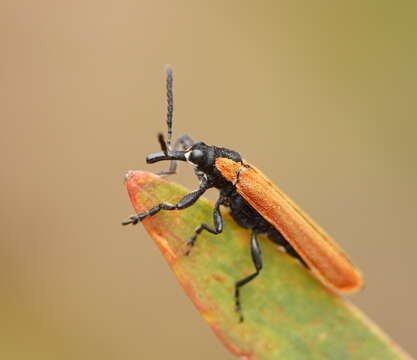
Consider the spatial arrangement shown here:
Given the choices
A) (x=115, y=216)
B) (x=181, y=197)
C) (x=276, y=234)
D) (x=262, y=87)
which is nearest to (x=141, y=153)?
(x=115, y=216)

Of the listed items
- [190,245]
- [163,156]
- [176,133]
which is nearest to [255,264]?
[190,245]

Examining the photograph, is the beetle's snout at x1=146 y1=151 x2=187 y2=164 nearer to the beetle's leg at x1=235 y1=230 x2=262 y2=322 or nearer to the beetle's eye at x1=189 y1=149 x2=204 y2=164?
the beetle's eye at x1=189 y1=149 x2=204 y2=164

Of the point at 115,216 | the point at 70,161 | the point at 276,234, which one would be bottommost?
the point at 276,234

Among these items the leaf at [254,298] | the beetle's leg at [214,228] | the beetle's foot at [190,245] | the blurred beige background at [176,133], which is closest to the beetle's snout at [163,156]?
the beetle's leg at [214,228]

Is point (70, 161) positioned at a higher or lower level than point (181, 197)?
higher

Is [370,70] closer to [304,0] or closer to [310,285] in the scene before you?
[304,0]

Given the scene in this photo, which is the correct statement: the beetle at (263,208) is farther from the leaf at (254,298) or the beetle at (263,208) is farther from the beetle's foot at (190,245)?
the beetle's foot at (190,245)

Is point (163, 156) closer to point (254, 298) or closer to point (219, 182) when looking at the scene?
point (219, 182)
